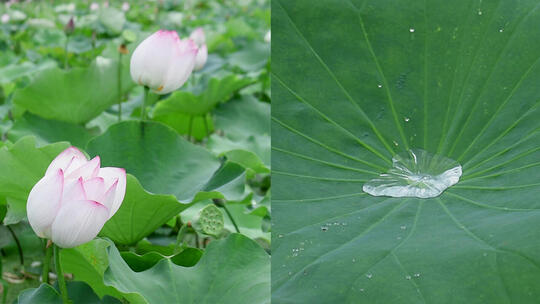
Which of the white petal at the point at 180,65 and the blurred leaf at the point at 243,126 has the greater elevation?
the white petal at the point at 180,65

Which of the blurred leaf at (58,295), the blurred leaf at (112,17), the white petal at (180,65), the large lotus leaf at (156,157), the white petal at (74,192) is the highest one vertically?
the white petal at (74,192)

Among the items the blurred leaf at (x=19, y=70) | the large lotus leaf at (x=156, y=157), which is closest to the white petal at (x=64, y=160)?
the large lotus leaf at (x=156, y=157)

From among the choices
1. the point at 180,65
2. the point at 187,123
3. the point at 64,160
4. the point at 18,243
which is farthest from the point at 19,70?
the point at 64,160

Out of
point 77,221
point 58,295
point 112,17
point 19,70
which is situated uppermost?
point 77,221

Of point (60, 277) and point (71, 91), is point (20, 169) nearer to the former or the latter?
point (60, 277)

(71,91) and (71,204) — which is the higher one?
(71,204)

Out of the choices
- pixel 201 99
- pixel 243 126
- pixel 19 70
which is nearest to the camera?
pixel 201 99

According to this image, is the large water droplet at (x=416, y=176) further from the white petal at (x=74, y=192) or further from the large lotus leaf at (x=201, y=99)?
the large lotus leaf at (x=201, y=99)
